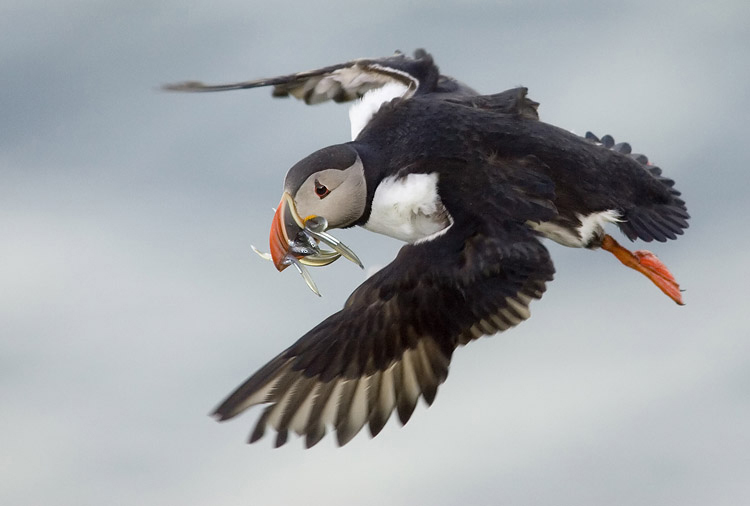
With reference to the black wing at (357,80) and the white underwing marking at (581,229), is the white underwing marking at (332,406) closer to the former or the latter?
the white underwing marking at (581,229)

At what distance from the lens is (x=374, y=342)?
14.6 ft

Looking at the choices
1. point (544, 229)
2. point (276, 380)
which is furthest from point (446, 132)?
point (276, 380)

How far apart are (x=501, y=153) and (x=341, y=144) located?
69cm

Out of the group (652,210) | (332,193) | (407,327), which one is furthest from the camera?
(652,210)

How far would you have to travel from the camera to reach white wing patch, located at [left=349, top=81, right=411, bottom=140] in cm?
538

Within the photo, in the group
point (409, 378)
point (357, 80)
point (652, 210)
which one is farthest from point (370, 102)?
point (409, 378)

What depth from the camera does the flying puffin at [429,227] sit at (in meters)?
4.40

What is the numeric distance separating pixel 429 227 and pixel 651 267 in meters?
1.44

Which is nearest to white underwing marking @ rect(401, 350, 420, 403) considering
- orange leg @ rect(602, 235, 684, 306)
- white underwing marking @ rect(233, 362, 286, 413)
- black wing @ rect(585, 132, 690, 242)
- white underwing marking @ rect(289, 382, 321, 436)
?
white underwing marking @ rect(289, 382, 321, 436)

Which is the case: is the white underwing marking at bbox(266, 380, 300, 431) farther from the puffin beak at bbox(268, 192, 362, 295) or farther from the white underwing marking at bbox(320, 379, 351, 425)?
the puffin beak at bbox(268, 192, 362, 295)

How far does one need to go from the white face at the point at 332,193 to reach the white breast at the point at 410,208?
0.09 meters

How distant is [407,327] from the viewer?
4.46 m

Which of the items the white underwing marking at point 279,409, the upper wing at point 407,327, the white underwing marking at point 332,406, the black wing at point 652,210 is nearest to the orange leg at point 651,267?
the black wing at point 652,210

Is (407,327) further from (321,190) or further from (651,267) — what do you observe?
(651,267)
